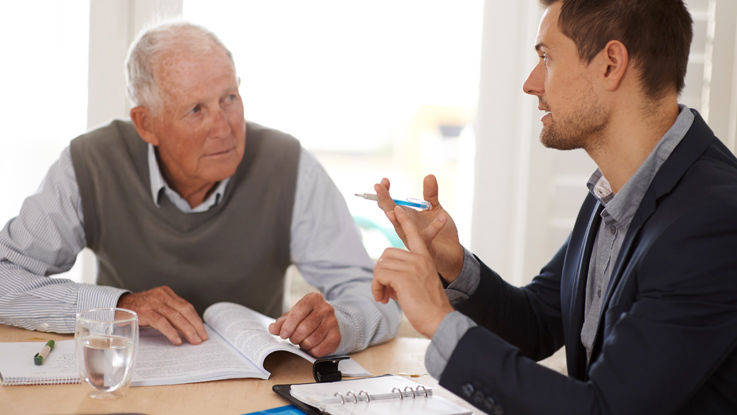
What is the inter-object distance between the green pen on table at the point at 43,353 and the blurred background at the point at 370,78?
4.40 feet

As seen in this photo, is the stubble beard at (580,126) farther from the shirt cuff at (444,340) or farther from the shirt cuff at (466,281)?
the shirt cuff at (444,340)

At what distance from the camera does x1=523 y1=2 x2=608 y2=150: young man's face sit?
4.29 feet

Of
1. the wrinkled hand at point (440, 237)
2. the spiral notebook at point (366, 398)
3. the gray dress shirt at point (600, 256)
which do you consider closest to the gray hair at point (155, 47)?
the wrinkled hand at point (440, 237)

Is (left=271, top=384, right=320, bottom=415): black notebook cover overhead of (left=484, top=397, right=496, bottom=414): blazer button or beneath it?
beneath

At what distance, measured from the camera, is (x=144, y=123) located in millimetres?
1988

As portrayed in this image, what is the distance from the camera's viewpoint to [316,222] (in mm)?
2012

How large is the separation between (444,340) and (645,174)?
44 cm

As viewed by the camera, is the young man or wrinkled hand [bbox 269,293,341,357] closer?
the young man

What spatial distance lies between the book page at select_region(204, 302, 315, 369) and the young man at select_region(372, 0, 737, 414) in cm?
27

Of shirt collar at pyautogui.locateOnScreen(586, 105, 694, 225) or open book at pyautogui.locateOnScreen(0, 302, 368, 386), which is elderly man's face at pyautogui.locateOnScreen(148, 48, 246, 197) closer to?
open book at pyautogui.locateOnScreen(0, 302, 368, 386)

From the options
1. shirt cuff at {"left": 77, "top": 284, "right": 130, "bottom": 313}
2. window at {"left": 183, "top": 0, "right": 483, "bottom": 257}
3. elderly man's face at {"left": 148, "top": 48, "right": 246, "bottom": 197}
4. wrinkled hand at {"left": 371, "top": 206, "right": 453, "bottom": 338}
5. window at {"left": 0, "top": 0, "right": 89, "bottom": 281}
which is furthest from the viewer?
window at {"left": 183, "top": 0, "right": 483, "bottom": 257}

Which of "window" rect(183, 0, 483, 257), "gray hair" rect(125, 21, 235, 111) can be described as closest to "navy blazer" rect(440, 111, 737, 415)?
"gray hair" rect(125, 21, 235, 111)

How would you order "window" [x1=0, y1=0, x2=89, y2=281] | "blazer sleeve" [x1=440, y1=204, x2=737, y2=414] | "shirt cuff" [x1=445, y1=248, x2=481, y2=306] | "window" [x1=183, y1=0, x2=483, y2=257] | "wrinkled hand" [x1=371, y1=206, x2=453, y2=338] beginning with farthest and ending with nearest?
"window" [x1=183, y1=0, x2=483, y2=257], "window" [x1=0, y1=0, x2=89, y2=281], "shirt cuff" [x1=445, y1=248, x2=481, y2=306], "wrinkled hand" [x1=371, y1=206, x2=453, y2=338], "blazer sleeve" [x1=440, y1=204, x2=737, y2=414]

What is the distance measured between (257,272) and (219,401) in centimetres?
84
